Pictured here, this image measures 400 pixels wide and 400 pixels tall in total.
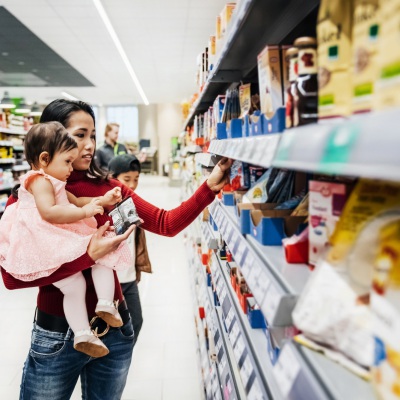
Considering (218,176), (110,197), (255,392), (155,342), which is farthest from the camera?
(155,342)

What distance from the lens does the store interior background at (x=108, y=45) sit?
624 centimetres

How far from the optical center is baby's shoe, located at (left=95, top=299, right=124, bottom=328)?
4.85 ft

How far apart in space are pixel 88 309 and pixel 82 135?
2.13ft

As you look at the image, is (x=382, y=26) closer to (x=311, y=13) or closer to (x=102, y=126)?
(x=311, y=13)

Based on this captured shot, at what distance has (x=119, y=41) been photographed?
816cm

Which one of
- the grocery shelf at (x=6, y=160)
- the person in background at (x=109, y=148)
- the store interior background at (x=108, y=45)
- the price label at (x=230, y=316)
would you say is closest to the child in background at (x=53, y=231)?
the price label at (x=230, y=316)

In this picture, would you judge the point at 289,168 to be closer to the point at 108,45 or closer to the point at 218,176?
the point at 218,176

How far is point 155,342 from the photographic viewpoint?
10.6ft

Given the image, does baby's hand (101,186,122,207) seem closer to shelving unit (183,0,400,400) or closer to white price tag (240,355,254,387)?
shelving unit (183,0,400,400)

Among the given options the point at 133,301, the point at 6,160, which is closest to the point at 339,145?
the point at 133,301

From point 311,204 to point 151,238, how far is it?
241 inches

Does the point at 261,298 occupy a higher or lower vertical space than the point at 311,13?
lower

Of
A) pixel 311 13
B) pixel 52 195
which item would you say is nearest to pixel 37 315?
pixel 52 195

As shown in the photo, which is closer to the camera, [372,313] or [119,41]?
[372,313]
